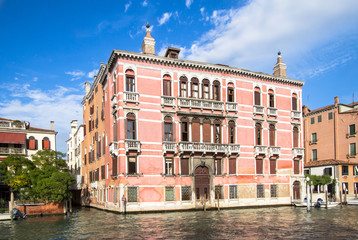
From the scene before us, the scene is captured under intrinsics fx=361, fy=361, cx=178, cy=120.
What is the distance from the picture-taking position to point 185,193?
108 ft

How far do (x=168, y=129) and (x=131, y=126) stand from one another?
11.6ft

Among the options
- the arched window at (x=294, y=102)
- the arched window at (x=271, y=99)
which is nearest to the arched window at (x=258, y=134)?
the arched window at (x=271, y=99)

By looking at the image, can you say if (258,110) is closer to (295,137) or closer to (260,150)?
(260,150)

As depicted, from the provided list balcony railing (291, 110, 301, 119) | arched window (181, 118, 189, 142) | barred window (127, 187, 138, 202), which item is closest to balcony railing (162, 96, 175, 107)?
arched window (181, 118, 189, 142)

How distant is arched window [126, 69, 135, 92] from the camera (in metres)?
31.9

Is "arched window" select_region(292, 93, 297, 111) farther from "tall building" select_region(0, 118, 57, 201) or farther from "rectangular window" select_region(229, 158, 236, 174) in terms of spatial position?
"tall building" select_region(0, 118, 57, 201)

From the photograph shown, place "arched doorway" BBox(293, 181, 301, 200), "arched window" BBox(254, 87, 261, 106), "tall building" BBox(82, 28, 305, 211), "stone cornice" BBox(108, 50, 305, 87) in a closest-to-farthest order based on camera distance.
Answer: "tall building" BBox(82, 28, 305, 211)
"stone cornice" BBox(108, 50, 305, 87)
"arched window" BBox(254, 87, 261, 106)
"arched doorway" BBox(293, 181, 301, 200)

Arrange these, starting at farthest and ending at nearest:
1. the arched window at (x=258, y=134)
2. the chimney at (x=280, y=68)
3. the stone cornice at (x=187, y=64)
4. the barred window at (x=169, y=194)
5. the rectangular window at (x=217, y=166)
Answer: the chimney at (x=280, y=68) → the arched window at (x=258, y=134) → the rectangular window at (x=217, y=166) → the barred window at (x=169, y=194) → the stone cornice at (x=187, y=64)

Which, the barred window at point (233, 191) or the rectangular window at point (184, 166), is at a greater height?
the rectangular window at point (184, 166)

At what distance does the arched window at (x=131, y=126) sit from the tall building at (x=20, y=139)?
48.3 ft

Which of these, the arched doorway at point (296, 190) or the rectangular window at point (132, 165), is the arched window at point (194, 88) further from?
the arched doorway at point (296, 190)

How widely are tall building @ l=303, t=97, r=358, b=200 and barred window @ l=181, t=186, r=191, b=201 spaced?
69.0ft

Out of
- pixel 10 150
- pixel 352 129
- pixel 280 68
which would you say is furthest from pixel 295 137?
pixel 10 150

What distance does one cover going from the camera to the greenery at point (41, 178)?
29.8 m
